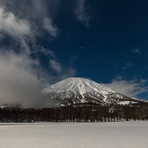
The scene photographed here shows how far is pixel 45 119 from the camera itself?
14350 centimetres

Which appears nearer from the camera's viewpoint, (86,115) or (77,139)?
(77,139)

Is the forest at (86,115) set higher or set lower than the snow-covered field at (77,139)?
higher

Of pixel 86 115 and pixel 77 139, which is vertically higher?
pixel 86 115

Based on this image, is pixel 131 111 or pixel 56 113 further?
pixel 56 113

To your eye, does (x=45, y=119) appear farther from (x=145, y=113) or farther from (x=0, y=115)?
(x=145, y=113)

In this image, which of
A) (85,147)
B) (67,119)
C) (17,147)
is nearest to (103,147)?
(85,147)

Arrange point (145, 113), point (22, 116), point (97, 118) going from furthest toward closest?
point (22, 116), point (97, 118), point (145, 113)

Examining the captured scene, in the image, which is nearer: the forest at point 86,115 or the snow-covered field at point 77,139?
the snow-covered field at point 77,139

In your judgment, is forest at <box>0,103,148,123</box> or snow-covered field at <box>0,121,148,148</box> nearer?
snow-covered field at <box>0,121,148,148</box>

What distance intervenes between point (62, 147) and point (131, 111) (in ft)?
389

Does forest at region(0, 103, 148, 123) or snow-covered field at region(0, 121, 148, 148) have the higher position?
forest at region(0, 103, 148, 123)

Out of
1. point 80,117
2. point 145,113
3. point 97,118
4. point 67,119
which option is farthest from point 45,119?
point 145,113

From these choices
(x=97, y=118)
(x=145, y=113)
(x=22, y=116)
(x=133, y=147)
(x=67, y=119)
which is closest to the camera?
(x=133, y=147)

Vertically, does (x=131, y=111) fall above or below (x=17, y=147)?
above
